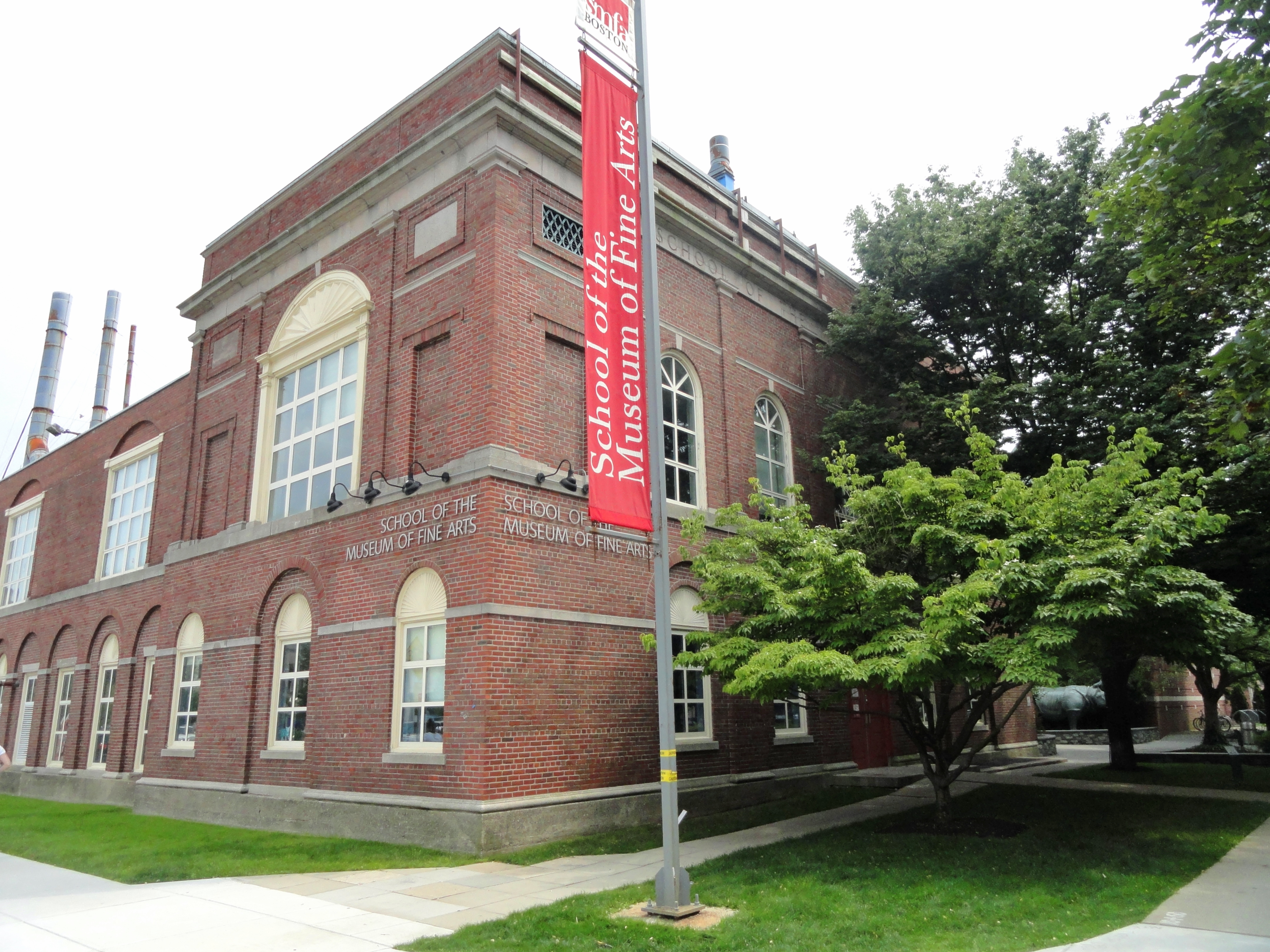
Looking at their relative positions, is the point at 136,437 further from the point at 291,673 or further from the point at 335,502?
the point at 335,502

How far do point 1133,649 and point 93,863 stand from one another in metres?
16.0

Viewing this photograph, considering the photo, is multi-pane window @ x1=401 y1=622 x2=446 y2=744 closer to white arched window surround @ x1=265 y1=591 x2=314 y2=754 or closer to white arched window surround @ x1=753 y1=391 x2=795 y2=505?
white arched window surround @ x1=265 y1=591 x2=314 y2=754

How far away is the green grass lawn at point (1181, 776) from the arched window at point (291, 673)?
14684mm

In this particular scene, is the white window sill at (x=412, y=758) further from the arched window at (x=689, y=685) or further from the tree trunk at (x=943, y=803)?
the tree trunk at (x=943, y=803)

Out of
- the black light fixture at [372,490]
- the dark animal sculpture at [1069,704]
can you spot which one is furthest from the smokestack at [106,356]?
the dark animal sculpture at [1069,704]

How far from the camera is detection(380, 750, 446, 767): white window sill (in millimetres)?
12156

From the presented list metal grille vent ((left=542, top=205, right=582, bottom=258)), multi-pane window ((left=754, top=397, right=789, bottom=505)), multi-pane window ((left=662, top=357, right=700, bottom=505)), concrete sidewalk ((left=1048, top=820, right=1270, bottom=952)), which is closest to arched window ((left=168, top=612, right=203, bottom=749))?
multi-pane window ((left=662, top=357, right=700, bottom=505))

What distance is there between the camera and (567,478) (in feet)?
44.1

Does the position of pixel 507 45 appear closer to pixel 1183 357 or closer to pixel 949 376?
pixel 949 376

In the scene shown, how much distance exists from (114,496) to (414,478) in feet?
51.3

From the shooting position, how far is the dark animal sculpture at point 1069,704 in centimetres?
3634

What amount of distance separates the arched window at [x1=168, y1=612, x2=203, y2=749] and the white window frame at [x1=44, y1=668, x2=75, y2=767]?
25.6 feet

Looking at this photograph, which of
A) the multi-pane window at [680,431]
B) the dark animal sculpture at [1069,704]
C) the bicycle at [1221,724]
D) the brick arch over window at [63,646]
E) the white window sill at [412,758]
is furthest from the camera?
the dark animal sculpture at [1069,704]

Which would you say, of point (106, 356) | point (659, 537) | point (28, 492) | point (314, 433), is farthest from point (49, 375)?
point (659, 537)
